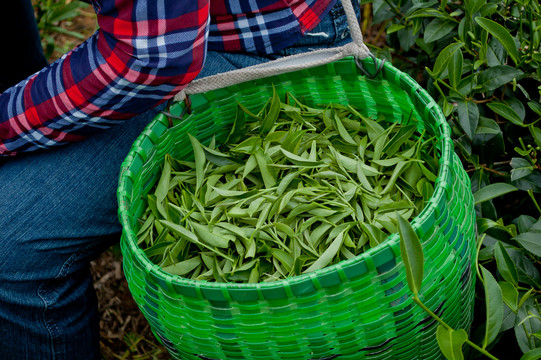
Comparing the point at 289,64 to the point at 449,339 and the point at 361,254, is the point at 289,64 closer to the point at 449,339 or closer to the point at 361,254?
the point at 361,254

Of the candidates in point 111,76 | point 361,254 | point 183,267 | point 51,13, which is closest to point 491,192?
point 361,254

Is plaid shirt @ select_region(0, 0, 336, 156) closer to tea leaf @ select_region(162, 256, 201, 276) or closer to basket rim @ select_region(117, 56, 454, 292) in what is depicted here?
basket rim @ select_region(117, 56, 454, 292)

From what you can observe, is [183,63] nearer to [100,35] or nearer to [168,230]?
[100,35]

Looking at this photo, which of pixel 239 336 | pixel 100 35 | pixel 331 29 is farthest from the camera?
pixel 331 29

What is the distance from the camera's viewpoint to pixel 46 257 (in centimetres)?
97

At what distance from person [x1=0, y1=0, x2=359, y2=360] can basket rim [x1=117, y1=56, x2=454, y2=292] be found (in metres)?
0.10

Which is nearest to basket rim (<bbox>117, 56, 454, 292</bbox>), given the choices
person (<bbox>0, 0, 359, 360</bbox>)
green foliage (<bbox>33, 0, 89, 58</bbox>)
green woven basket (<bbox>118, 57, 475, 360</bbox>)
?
green woven basket (<bbox>118, 57, 475, 360</bbox>)

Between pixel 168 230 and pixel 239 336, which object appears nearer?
pixel 239 336

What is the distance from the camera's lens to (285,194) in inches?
33.7

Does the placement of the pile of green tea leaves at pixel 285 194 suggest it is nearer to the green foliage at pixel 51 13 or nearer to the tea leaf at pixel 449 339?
the tea leaf at pixel 449 339

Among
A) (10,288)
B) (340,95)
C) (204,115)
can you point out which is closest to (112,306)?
(10,288)

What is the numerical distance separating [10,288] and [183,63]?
47cm

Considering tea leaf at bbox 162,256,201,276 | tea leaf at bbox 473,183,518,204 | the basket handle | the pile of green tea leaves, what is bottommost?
tea leaf at bbox 473,183,518,204

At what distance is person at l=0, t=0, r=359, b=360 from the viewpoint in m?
0.84
